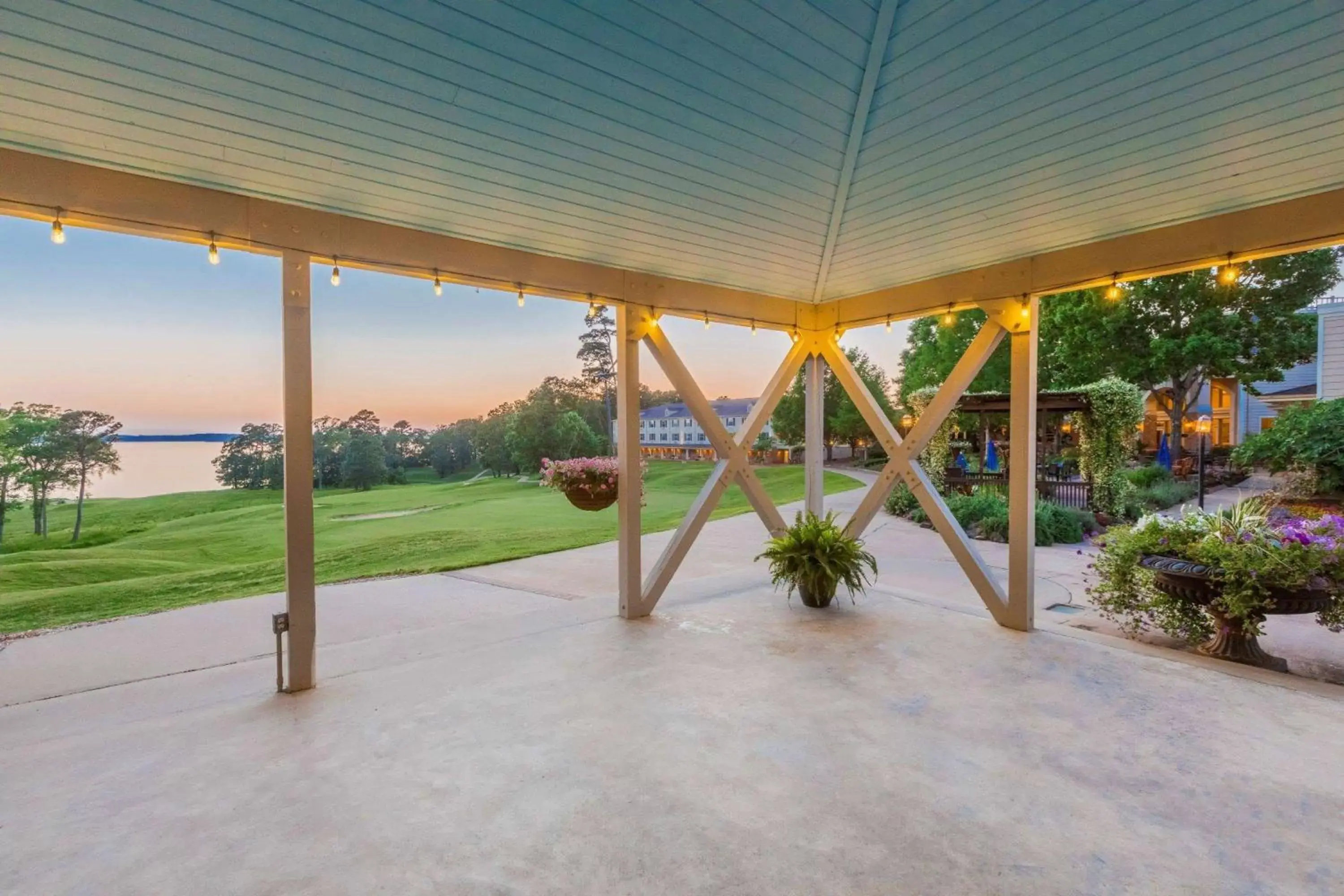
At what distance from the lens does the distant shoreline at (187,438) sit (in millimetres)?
4641

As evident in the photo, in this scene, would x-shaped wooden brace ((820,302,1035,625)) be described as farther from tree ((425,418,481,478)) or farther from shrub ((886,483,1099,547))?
tree ((425,418,481,478))

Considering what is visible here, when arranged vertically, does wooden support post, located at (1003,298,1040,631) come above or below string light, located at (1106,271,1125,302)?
below

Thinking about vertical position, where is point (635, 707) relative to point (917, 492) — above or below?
below

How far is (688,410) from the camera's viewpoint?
496 centimetres

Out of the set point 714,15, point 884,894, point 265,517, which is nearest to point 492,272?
point 714,15

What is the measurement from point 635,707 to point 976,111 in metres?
3.45

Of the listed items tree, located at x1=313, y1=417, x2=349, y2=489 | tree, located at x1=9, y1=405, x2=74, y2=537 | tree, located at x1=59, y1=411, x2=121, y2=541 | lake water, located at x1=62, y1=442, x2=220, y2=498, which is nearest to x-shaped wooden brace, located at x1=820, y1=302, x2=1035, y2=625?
tree, located at x1=313, y1=417, x2=349, y2=489

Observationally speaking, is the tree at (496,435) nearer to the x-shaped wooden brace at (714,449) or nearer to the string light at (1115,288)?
the x-shaped wooden brace at (714,449)

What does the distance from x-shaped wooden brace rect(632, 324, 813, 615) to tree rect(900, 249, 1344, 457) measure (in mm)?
9888

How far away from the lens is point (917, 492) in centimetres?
484

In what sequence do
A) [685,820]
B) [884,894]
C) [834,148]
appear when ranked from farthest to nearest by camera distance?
[834,148] < [685,820] < [884,894]

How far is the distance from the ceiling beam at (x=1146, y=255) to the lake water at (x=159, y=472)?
621 cm

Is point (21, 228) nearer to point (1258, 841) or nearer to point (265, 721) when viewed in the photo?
point (265, 721)

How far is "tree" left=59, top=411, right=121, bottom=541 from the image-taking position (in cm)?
445
